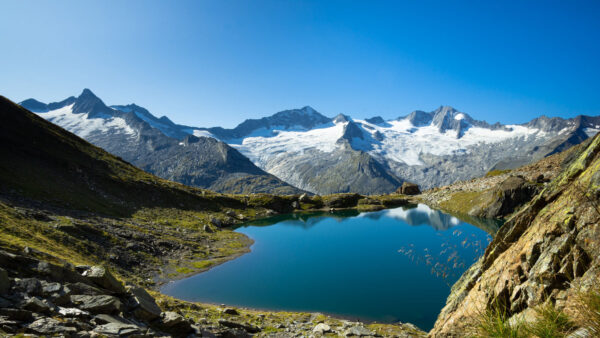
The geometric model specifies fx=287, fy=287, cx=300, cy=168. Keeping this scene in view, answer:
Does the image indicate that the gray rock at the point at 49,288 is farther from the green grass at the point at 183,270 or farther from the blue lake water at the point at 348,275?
the green grass at the point at 183,270

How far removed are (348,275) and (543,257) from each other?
113 ft

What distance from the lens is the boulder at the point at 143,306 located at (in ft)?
43.6

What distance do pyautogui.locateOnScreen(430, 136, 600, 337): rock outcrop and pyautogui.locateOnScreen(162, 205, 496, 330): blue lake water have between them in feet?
4.25

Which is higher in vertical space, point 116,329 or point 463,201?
point 463,201

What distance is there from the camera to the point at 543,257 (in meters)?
9.83

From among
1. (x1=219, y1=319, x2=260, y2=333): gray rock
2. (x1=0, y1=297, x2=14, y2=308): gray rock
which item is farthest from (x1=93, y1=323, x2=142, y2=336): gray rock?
(x1=219, y1=319, x2=260, y2=333): gray rock

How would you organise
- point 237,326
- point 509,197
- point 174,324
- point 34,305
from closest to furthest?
1. point 34,305
2. point 174,324
3. point 237,326
4. point 509,197

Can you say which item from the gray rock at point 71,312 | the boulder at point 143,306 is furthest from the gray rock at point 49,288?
the boulder at point 143,306

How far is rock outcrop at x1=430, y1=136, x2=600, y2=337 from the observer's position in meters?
8.38

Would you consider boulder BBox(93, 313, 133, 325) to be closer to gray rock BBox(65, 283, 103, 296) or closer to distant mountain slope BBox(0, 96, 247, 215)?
gray rock BBox(65, 283, 103, 296)

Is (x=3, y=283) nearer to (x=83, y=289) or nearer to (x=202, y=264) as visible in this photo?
(x=83, y=289)

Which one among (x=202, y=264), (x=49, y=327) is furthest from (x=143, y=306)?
(x=202, y=264)

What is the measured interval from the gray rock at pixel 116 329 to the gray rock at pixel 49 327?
0.93 m

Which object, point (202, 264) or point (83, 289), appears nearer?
point (83, 289)
